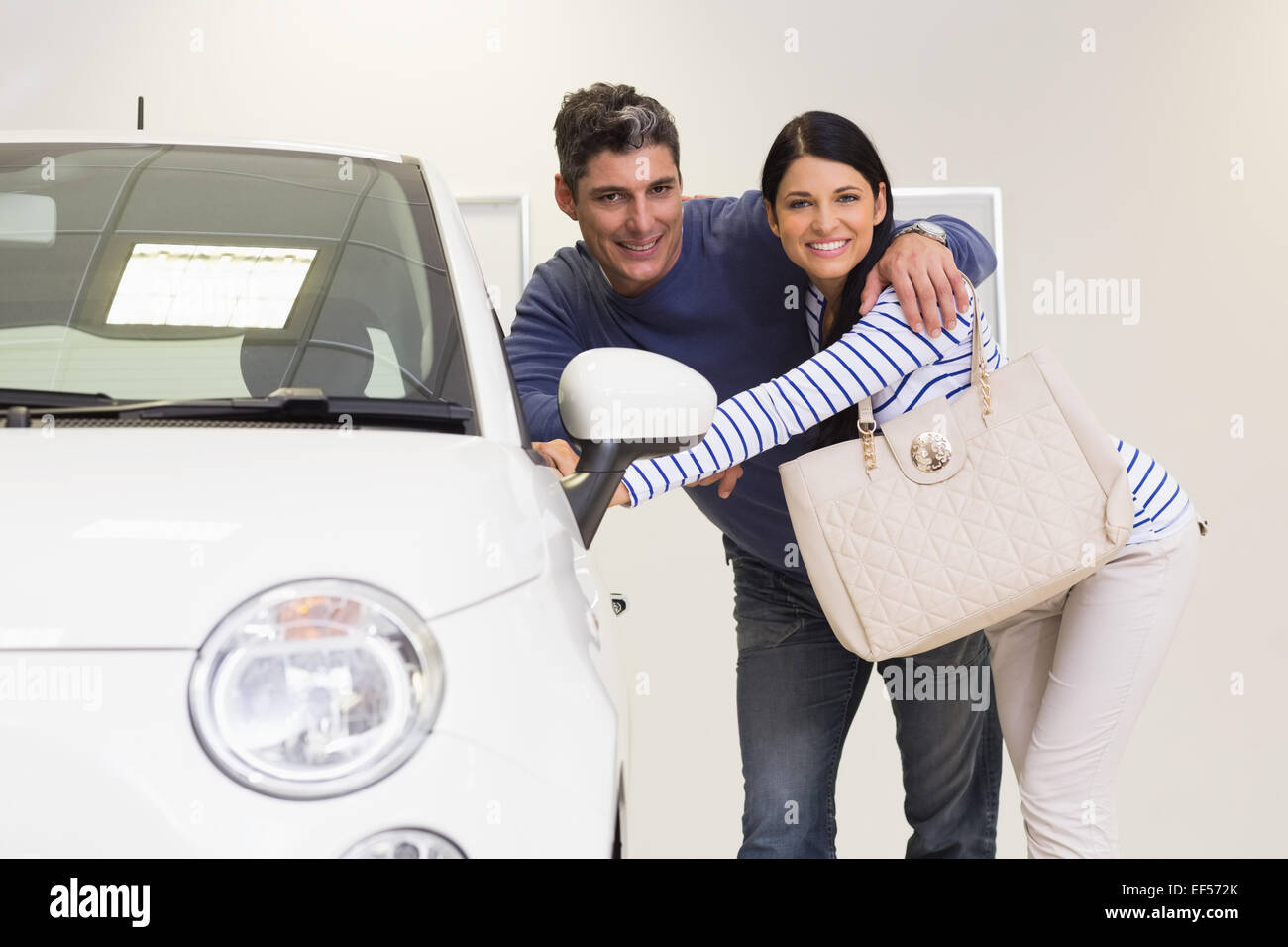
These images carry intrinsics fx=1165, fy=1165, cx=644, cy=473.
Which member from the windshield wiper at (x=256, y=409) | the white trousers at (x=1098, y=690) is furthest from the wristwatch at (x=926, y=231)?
the windshield wiper at (x=256, y=409)

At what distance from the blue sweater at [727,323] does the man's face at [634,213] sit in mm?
45

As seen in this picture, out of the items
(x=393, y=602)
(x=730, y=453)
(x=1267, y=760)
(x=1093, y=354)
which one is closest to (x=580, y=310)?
(x=730, y=453)

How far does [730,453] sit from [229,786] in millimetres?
1052

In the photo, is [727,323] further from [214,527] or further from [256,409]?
[214,527]

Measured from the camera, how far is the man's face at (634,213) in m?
2.05

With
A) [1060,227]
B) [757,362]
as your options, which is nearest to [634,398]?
[757,362]

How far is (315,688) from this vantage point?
77cm

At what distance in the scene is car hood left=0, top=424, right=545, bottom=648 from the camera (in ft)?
2.49

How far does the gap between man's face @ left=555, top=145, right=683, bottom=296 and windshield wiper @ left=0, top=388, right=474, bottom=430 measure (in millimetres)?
1040

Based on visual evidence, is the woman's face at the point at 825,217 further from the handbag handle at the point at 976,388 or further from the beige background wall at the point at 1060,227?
the beige background wall at the point at 1060,227

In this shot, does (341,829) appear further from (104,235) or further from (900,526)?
(900,526)

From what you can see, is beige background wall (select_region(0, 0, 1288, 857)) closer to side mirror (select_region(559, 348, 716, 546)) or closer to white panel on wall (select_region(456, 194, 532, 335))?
white panel on wall (select_region(456, 194, 532, 335))

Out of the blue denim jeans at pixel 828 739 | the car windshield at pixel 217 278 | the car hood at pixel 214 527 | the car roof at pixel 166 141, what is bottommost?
the blue denim jeans at pixel 828 739

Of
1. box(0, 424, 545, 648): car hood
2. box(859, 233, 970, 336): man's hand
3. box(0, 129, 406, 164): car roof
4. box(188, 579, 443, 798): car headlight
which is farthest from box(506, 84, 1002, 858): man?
box(188, 579, 443, 798): car headlight
